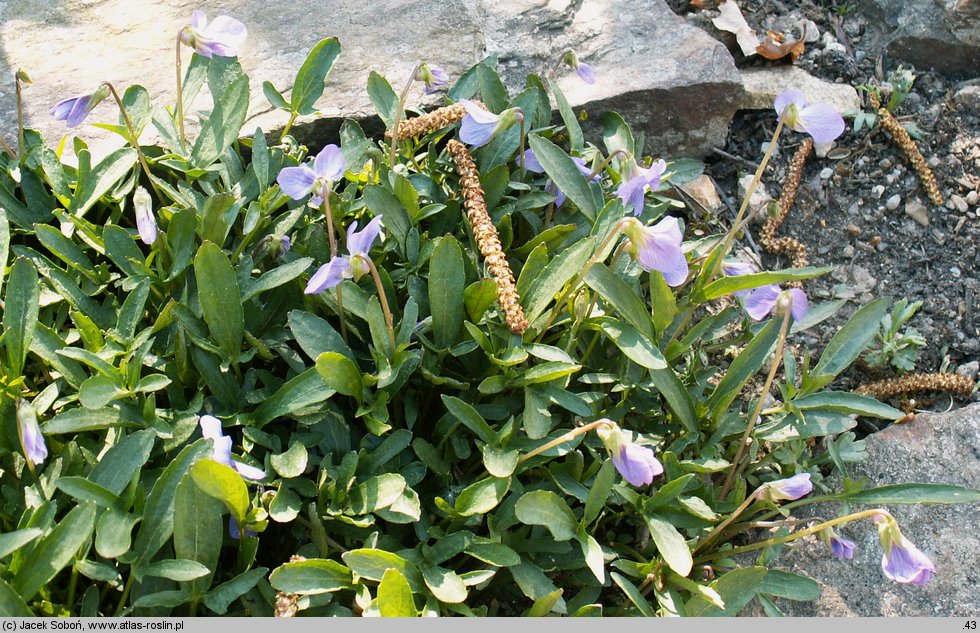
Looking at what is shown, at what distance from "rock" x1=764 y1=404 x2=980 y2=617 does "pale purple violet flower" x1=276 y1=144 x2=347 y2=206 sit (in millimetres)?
1523

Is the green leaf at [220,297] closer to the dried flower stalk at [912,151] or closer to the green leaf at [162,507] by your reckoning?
the green leaf at [162,507]

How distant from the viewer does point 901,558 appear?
1.94m

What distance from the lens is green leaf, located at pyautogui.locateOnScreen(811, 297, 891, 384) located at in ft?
8.10

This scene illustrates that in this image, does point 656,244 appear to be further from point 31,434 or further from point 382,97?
point 31,434

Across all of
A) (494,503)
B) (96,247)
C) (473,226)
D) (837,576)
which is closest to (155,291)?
(96,247)

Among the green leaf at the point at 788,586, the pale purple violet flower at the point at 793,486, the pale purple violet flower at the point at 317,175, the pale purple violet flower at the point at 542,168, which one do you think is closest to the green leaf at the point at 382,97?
the pale purple violet flower at the point at 542,168

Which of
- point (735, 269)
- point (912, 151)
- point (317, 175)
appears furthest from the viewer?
point (912, 151)

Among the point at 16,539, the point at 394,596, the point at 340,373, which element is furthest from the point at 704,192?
the point at 16,539

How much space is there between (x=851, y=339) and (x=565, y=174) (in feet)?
2.84

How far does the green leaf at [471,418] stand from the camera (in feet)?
7.14

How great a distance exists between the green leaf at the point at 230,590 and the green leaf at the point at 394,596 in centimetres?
29

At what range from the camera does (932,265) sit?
3.16 m

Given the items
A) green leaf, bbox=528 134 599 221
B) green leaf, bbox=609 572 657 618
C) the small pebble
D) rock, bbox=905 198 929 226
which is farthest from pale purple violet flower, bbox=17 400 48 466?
the small pebble

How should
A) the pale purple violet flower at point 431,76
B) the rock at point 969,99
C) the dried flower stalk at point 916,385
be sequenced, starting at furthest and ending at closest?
the rock at point 969,99 → the dried flower stalk at point 916,385 → the pale purple violet flower at point 431,76
